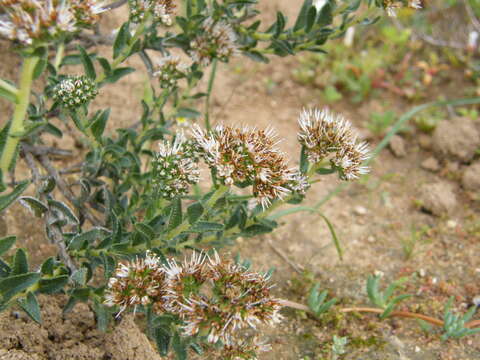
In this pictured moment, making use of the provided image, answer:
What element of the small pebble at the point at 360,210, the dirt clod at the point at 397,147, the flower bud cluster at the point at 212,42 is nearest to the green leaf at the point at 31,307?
the flower bud cluster at the point at 212,42

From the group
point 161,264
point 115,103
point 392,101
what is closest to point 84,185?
point 161,264

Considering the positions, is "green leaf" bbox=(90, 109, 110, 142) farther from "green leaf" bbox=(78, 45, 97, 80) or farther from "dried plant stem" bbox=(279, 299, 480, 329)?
"dried plant stem" bbox=(279, 299, 480, 329)

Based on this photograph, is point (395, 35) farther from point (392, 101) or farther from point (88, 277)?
point (88, 277)

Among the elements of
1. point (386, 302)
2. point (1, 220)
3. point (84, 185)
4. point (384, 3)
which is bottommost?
point (386, 302)

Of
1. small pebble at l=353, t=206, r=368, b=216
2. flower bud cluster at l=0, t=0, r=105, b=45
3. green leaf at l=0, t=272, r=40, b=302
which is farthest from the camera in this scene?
small pebble at l=353, t=206, r=368, b=216

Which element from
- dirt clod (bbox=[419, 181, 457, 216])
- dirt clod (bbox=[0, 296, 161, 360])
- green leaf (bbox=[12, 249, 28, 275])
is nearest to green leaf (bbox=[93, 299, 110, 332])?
dirt clod (bbox=[0, 296, 161, 360])

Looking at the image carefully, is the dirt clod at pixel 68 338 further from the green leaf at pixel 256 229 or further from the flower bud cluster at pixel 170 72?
the flower bud cluster at pixel 170 72
